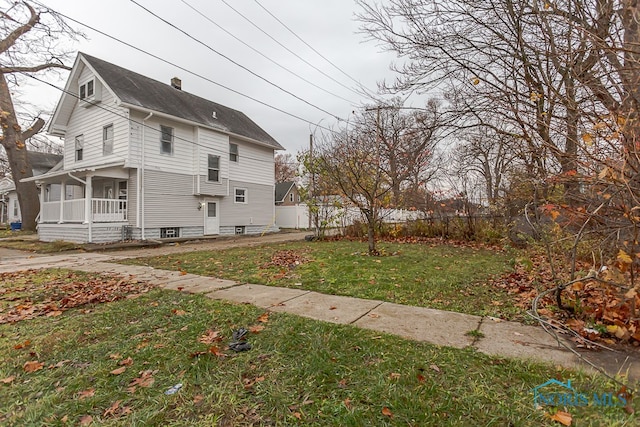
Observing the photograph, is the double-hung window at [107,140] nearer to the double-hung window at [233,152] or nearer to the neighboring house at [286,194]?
the double-hung window at [233,152]

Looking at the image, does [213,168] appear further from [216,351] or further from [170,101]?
[216,351]

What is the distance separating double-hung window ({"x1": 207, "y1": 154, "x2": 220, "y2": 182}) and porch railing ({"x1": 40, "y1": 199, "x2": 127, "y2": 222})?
412cm

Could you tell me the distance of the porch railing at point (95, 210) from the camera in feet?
41.9

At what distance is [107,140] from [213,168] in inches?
186

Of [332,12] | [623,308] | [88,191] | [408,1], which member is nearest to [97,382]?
[623,308]

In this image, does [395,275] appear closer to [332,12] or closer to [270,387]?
[270,387]

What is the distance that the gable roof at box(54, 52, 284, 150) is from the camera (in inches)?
535

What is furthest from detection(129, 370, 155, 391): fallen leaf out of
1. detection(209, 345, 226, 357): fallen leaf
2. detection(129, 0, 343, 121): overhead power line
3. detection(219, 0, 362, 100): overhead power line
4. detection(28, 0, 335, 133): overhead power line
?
detection(28, 0, 335, 133): overhead power line

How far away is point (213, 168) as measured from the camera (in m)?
16.3

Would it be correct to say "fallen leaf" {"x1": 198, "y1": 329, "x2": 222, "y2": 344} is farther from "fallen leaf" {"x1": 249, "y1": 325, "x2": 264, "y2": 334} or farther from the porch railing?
the porch railing

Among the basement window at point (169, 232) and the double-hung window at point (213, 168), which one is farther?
the double-hung window at point (213, 168)

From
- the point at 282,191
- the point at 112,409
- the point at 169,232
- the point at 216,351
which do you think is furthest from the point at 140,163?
the point at 282,191

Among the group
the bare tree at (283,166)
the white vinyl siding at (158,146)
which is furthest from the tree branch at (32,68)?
the bare tree at (283,166)

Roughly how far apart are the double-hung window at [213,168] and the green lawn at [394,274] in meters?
8.94
